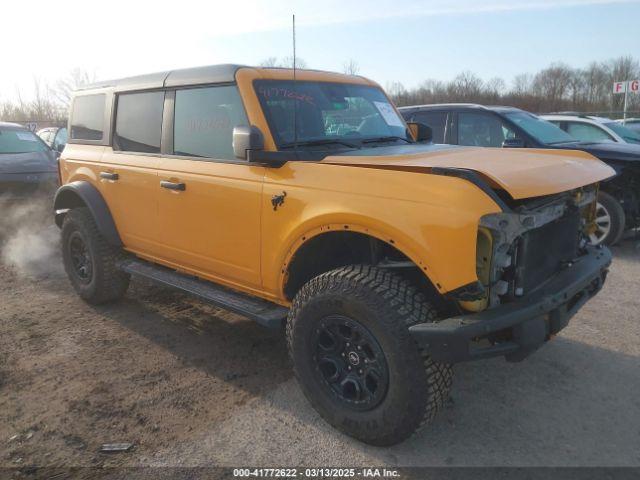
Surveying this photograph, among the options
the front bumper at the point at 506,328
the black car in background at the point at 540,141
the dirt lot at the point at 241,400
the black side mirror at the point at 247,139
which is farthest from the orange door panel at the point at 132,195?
the black car in background at the point at 540,141

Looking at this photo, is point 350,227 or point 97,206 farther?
point 97,206

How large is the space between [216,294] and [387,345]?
155 centimetres

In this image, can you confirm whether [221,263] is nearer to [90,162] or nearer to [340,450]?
[340,450]

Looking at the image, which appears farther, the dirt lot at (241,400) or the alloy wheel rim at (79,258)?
the alloy wheel rim at (79,258)

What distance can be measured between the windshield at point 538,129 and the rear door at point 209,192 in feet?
16.0

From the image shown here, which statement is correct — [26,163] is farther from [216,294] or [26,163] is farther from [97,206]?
[216,294]

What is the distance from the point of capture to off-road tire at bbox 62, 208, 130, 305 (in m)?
4.91

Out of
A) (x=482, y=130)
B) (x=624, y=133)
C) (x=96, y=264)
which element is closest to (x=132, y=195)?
(x=96, y=264)

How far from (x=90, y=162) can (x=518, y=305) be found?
397 centimetres

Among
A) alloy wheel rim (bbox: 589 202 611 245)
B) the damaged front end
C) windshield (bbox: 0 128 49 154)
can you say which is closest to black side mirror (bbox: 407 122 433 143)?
the damaged front end

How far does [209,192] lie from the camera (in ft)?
12.0

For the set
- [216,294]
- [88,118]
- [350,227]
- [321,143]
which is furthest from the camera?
[88,118]

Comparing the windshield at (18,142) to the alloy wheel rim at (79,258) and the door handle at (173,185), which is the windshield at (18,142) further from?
the door handle at (173,185)

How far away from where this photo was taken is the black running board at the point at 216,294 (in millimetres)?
3377
